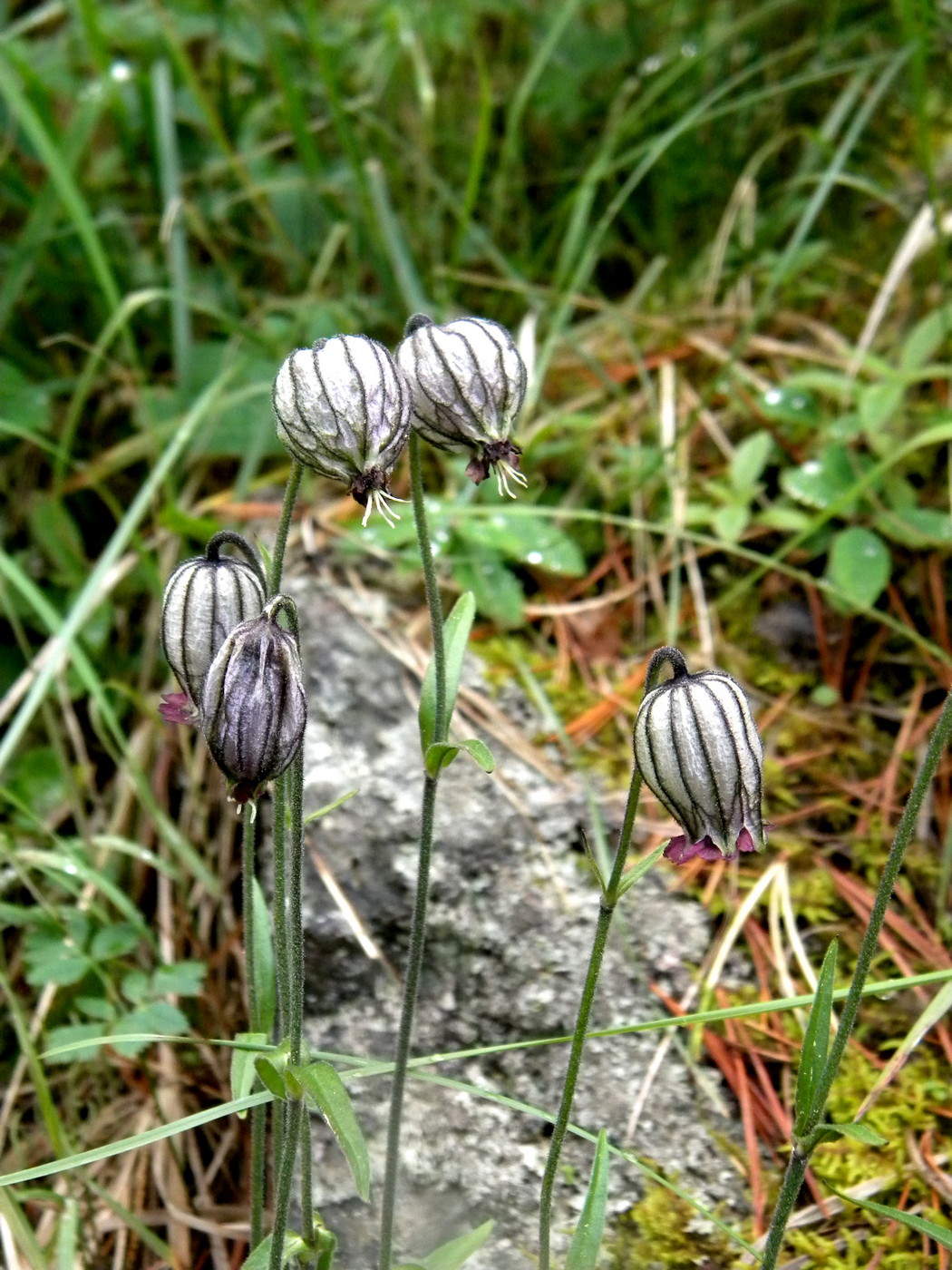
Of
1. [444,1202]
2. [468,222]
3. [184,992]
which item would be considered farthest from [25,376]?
[444,1202]

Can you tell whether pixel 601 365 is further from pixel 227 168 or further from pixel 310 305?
pixel 227 168

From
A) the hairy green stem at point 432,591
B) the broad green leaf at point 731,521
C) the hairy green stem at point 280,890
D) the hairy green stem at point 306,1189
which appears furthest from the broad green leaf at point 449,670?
the broad green leaf at point 731,521

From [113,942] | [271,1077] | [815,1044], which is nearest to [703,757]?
[815,1044]

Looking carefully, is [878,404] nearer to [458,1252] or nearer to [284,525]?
[284,525]

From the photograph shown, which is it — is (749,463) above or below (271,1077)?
above

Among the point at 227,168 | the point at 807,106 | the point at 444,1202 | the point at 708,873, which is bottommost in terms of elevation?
the point at 444,1202

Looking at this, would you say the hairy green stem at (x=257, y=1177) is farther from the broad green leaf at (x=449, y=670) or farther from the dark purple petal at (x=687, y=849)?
the dark purple petal at (x=687, y=849)
